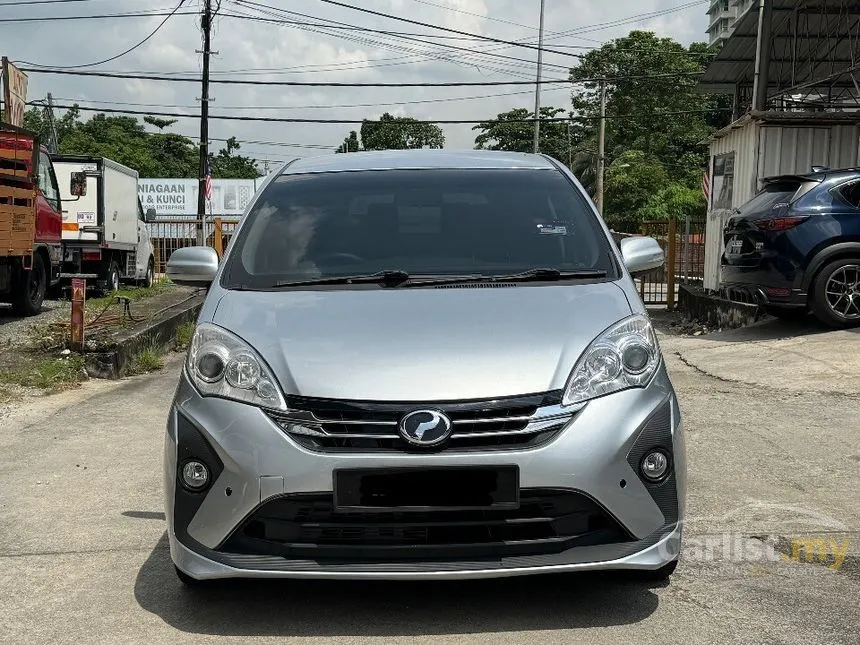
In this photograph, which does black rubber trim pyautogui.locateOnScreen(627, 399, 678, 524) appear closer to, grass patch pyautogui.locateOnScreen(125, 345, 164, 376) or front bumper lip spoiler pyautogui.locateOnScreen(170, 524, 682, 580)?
front bumper lip spoiler pyautogui.locateOnScreen(170, 524, 682, 580)

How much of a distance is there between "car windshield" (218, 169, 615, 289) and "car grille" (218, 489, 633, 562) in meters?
1.06

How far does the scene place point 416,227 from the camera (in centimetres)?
435

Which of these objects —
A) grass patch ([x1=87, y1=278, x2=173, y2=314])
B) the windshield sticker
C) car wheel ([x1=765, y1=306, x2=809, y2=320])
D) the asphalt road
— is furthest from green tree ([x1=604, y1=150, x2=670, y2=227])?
the windshield sticker

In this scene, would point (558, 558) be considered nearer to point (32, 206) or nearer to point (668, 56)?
point (32, 206)

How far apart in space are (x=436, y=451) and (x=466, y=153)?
2241mm

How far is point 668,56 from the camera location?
52.9 m

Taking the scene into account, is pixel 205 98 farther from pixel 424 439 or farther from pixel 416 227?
pixel 424 439

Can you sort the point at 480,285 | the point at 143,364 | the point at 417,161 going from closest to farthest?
the point at 480,285
the point at 417,161
the point at 143,364

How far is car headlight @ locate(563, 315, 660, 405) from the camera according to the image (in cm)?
333

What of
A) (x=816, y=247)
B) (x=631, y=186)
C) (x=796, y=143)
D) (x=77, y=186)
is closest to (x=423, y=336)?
(x=816, y=247)

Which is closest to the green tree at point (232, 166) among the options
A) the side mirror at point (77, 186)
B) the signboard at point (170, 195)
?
the signboard at point (170, 195)

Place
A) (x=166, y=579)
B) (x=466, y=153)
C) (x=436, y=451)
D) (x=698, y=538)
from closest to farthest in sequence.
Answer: (x=436, y=451)
(x=166, y=579)
(x=698, y=538)
(x=466, y=153)

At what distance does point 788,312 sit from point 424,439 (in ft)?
30.9

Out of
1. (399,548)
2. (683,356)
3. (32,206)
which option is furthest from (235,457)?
(32,206)
